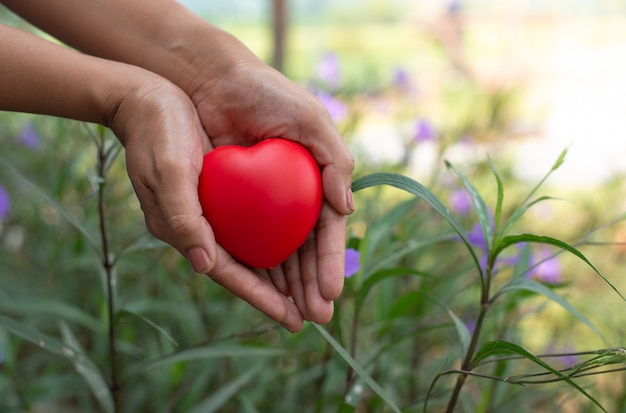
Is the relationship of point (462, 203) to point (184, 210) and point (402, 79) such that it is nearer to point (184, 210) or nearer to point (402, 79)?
point (402, 79)

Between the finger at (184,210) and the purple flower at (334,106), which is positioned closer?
the finger at (184,210)

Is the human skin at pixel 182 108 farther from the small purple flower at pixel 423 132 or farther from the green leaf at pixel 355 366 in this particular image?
the small purple flower at pixel 423 132

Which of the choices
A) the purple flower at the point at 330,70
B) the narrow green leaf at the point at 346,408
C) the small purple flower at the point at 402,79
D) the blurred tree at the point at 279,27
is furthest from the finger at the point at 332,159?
the blurred tree at the point at 279,27

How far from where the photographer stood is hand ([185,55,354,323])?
2.18ft

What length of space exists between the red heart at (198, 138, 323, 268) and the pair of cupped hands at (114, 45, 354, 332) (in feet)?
0.06

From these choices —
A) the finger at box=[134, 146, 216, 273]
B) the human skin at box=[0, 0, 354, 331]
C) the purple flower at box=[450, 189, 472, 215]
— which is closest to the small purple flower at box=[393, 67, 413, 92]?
the purple flower at box=[450, 189, 472, 215]

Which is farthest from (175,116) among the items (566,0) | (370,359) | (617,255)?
(566,0)

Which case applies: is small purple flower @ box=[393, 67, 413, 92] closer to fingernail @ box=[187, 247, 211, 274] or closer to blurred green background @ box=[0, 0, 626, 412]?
blurred green background @ box=[0, 0, 626, 412]

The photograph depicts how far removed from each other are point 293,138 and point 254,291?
18 centimetres

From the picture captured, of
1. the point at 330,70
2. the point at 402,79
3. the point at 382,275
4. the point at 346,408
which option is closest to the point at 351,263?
the point at 382,275

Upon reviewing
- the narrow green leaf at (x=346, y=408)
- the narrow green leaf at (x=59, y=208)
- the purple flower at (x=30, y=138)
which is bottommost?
the purple flower at (x=30, y=138)

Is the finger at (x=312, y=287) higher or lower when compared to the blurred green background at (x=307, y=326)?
higher

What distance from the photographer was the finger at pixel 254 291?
0.64 m

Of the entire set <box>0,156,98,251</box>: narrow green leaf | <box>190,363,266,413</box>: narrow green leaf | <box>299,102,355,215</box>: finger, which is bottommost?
<box>190,363,266,413</box>: narrow green leaf
